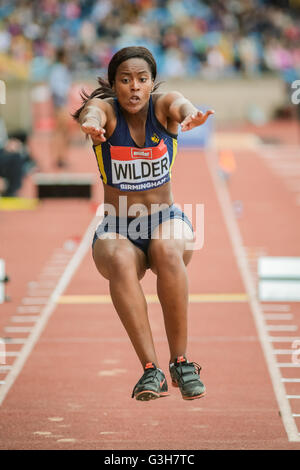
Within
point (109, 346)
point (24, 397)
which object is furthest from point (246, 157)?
point (24, 397)

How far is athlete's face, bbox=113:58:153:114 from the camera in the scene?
4.05m

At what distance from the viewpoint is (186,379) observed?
4133mm

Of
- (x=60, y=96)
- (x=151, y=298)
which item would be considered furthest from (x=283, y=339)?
(x=60, y=96)

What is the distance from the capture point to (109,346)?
6156 mm

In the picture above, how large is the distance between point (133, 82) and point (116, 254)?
0.85m

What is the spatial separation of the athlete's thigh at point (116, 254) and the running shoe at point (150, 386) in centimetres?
49

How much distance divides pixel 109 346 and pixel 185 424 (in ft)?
5.35

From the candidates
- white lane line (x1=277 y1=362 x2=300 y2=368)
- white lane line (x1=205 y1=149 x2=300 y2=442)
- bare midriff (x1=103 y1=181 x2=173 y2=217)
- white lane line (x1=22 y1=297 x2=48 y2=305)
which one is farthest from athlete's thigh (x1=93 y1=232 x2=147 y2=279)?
white lane line (x1=22 y1=297 x2=48 y2=305)

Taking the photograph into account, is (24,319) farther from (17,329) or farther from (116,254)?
(116,254)

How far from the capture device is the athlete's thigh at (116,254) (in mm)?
4074

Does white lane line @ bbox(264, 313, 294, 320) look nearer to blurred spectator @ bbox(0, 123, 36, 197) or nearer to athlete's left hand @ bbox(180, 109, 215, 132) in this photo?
athlete's left hand @ bbox(180, 109, 215, 132)

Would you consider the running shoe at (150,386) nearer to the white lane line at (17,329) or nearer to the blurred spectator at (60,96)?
the white lane line at (17,329)

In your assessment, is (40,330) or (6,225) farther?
(6,225)
